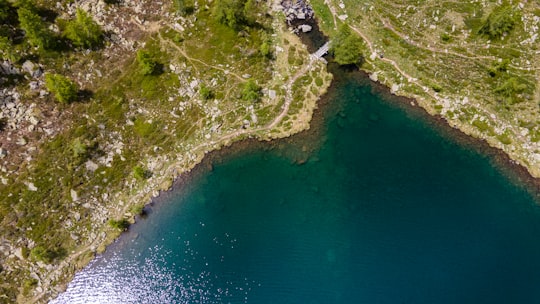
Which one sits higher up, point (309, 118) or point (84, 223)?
point (309, 118)

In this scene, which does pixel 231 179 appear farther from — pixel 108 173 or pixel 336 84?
pixel 336 84

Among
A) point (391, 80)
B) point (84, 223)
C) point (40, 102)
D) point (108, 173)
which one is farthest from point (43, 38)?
point (391, 80)

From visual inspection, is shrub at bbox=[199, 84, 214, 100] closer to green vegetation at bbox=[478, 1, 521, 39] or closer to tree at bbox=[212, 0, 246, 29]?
tree at bbox=[212, 0, 246, 29]

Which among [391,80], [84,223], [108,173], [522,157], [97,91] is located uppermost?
[391,80]

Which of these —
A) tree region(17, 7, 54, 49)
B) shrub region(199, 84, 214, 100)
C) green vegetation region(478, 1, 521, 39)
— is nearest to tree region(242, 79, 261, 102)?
shrub region(199, 84, 214, 100)

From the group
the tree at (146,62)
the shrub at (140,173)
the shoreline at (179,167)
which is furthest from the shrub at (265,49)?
the shrub at (140,173)
